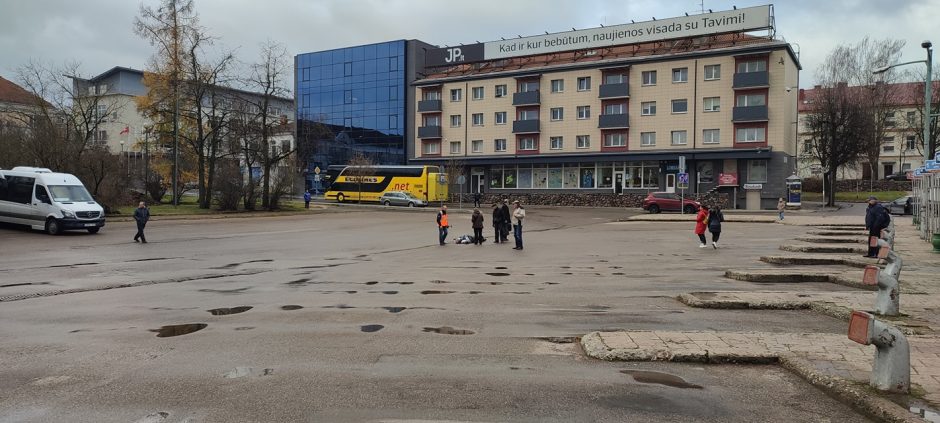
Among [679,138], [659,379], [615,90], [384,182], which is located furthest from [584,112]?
[659,379]

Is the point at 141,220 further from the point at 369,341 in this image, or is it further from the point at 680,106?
the point at 680,106

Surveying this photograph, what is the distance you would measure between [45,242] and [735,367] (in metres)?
23.2

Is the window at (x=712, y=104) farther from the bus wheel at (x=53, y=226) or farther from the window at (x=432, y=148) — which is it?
the bus wheel at (x=53, y=226)

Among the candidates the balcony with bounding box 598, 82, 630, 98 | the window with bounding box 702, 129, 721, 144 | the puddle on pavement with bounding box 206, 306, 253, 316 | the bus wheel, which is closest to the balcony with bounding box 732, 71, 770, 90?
the window with bounding box 702, 129, 721, 144

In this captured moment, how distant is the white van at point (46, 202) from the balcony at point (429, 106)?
41.9 meters

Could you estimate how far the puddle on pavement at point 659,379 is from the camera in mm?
5273

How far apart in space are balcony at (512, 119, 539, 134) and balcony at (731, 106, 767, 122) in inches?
684

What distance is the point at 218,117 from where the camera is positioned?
43812 mm

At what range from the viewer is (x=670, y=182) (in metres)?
52.5

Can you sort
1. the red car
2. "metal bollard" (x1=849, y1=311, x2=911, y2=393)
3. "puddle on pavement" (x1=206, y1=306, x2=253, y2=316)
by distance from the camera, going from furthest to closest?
the red car → "puddle on pavement" (x1=206, y1=306, x2=253, y2=316) → "metal bollard" (x1=849, y1=311, x2=911, y2=393)

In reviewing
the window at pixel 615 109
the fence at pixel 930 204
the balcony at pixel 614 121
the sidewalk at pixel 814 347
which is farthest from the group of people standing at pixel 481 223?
the window at pixel 615 109

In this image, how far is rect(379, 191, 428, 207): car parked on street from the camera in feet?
171

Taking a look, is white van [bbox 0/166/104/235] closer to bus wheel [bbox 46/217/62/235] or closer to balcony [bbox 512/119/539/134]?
bus wheel [bbox 46/217/62/235]

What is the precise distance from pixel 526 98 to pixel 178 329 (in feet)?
175
